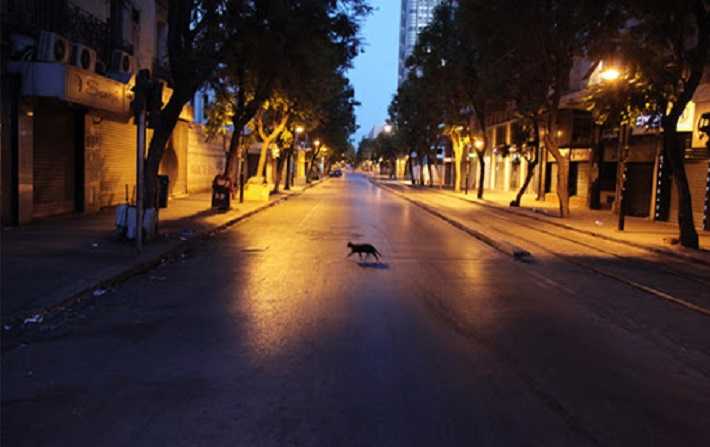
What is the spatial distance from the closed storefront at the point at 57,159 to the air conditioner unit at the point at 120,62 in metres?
1.75

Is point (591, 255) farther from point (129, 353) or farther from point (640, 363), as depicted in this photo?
point (129, 353)

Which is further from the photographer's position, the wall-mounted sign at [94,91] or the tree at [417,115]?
the tree at [417,115]

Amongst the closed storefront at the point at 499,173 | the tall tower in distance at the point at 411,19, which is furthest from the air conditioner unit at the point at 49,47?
the tall tower in distance at the point at 411,19

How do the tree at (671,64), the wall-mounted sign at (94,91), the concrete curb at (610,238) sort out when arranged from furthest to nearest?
1. the tree at (671,64)
2. the wall-mounted sign at (94,91)
3. the concrete curb at (610,238)

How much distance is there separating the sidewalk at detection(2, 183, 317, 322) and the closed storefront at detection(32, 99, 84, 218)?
66 centimetres

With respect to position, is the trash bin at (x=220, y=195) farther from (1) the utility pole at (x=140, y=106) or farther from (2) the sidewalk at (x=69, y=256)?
(1) the utility pole at (x=140, y=106)

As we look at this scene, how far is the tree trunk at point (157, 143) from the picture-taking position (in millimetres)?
15422

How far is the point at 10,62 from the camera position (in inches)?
622

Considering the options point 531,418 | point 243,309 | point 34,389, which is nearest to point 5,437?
point 34,389

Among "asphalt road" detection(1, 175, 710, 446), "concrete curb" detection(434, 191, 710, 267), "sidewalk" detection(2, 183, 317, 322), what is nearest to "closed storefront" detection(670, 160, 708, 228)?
"concrete curb" detection(434, 191, 710, 267)

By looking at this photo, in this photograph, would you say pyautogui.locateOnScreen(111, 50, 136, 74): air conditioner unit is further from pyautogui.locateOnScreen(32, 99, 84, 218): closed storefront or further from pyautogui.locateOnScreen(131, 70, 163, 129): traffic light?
pyautogui.locateOnScreen(131, 70, 163, 129): traffic light

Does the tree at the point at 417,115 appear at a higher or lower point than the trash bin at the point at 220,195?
higher

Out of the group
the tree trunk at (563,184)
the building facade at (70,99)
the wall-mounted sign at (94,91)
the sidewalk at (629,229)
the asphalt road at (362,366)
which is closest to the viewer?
the asphalt road at (362,366)

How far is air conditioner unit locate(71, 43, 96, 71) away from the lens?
57.2ft
